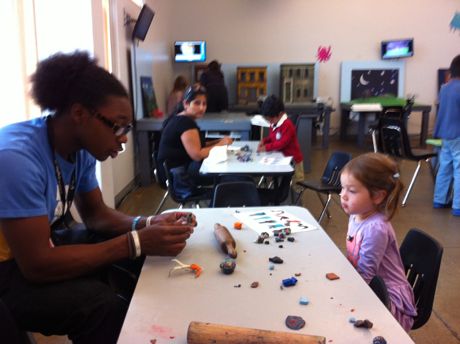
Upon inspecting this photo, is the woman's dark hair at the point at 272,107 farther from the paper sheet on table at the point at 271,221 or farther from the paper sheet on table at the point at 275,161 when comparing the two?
the paper sheet on table at the point at 271,221

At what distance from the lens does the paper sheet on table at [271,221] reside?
1.75 m

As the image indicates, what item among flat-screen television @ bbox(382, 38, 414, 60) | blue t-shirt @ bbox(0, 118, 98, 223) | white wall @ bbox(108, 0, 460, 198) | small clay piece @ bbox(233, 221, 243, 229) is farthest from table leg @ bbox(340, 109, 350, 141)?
blue t-shirt @ bbox(0, 118, 98, 223)

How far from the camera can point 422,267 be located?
1714 millimetres

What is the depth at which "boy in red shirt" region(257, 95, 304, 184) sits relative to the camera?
388 centimetres

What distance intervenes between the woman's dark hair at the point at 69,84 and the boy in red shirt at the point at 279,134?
2.53 meters

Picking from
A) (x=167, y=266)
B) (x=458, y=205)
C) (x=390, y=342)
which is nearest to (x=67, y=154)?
(x=167, y=266)

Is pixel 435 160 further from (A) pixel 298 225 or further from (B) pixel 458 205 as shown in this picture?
(A) pixel 298 225

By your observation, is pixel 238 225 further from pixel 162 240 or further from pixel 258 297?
pixel 258 297

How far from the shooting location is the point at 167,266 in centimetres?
141

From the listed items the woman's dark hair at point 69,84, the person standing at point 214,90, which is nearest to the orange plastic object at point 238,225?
the woman's dark hair at point 69,84

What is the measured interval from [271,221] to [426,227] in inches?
105

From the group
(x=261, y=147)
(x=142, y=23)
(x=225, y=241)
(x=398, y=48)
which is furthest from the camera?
(x=398, y=48)

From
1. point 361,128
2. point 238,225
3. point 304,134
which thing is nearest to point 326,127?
point 361,128

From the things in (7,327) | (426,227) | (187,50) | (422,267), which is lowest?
(426,227)
